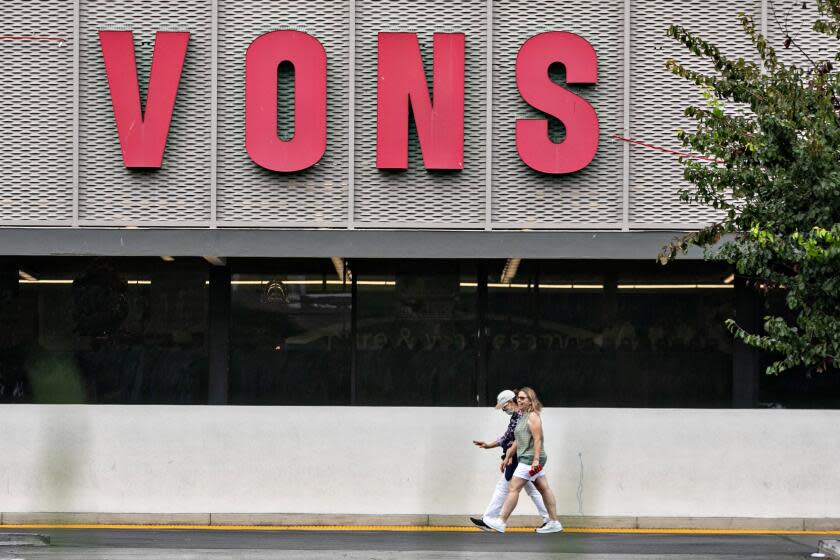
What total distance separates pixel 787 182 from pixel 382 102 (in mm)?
6946

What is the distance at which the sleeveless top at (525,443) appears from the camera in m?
13.1

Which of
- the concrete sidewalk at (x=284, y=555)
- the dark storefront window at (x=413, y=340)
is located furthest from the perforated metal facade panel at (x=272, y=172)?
the concrete sidewalk at (x=284, y=555)

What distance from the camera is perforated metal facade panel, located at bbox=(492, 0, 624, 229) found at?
57.0ft

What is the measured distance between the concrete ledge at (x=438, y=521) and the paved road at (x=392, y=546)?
0.50 meters

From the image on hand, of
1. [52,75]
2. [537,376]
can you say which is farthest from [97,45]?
[537,376]

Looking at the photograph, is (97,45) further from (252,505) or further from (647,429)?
(647,429)

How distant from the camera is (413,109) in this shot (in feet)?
56.5

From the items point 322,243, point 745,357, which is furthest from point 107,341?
point 745,357

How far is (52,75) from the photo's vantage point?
56.9 ft

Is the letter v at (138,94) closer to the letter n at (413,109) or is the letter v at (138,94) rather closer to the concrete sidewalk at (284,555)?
the letter n at (413,109)

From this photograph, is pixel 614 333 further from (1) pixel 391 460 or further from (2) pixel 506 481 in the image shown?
(2) pixel 506 481

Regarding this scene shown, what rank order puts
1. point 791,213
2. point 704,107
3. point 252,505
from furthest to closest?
point 704,107 → point 252,505 → point 791,213

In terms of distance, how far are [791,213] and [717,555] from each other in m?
3.32

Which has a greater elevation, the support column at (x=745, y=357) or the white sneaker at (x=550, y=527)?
the support column at (x=745, y=357)
